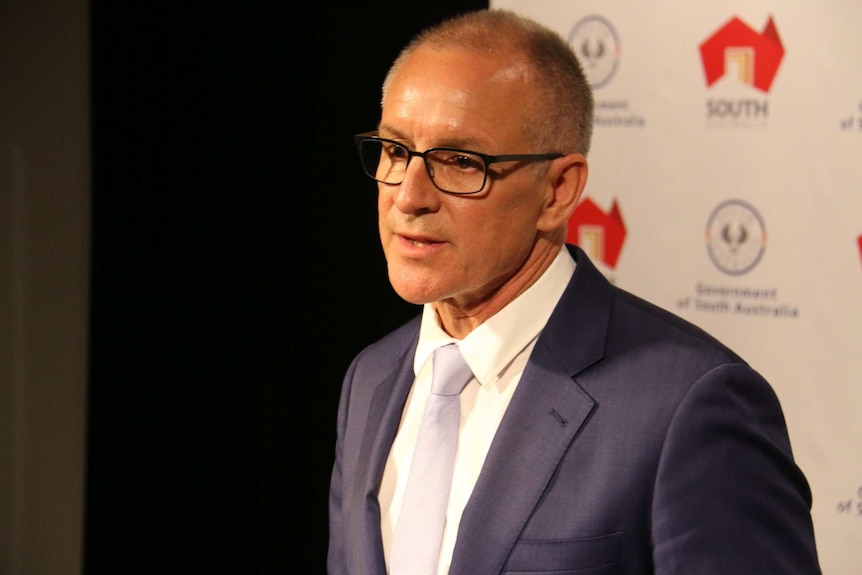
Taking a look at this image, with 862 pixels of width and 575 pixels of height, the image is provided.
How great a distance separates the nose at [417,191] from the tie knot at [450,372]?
0.79ft

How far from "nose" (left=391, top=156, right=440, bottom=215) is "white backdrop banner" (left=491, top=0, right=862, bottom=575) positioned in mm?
1366

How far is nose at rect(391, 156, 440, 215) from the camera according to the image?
1410mm

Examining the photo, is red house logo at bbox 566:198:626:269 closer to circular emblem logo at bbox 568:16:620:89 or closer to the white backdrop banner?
the white backdrop banner

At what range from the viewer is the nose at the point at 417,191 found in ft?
4.63

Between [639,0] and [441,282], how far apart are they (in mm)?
1557

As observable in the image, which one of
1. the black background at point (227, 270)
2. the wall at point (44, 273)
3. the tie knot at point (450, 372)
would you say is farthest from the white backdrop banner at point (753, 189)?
the wall at point (44, 273)

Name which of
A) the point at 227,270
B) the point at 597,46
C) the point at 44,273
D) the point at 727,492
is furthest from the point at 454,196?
the point at 44,273

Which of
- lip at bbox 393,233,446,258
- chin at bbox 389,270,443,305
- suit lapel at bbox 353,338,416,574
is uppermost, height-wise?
lip at bbox 393,233,446,258

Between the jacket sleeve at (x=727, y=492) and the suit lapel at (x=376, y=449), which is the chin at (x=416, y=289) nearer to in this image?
the suit lapel at (x=376, y=449)

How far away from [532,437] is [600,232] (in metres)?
1.48

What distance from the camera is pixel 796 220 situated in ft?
8.10

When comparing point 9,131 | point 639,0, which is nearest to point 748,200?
point 639,0

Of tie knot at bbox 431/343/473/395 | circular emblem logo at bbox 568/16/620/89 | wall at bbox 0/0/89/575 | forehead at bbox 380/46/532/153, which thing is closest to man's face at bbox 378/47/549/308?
forehead at bbox 380/46/532/153

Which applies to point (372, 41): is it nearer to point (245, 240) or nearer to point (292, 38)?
point (292, 38)
